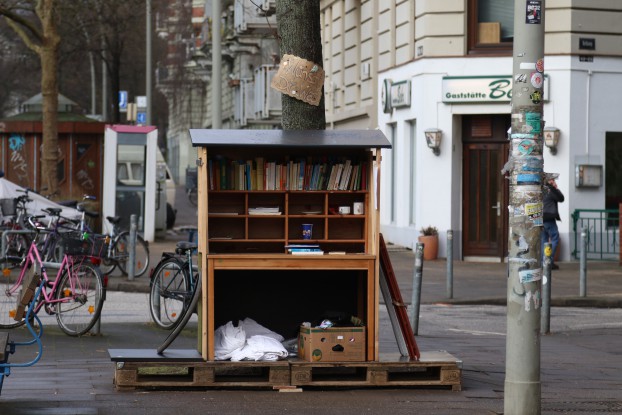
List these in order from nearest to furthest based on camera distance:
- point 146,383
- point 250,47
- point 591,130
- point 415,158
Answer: point 146,383
point 591,130
point 415,158
point 250,47

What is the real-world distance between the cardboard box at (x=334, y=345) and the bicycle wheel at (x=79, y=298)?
3866mm

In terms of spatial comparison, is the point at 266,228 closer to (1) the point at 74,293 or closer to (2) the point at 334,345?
(2) the point at 334,345

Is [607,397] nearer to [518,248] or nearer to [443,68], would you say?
[518,248]

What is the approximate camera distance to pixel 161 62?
71.2 m

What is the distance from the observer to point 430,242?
26.8 meters

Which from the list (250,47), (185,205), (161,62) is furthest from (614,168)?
(161,62)

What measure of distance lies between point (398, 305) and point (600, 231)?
1630 centimetres

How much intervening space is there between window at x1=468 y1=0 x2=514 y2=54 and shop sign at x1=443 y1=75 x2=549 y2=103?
25.9 inches

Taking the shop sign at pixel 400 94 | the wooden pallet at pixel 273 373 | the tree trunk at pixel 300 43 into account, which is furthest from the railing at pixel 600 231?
the wooden pallet at pixel 273 373

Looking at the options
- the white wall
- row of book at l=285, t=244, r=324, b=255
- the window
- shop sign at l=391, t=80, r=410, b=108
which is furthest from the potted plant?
row of book at l=285, t=244, r=324, b=255

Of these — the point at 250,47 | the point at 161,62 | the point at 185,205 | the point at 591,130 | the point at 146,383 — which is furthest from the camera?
the point at 161,62

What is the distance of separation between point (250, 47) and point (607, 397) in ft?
133

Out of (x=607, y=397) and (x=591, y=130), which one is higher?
(x=591, y=130)

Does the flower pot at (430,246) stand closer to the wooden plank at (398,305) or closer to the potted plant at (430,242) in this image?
the potted plant at (430,242)
